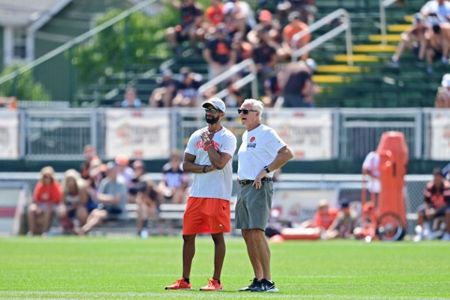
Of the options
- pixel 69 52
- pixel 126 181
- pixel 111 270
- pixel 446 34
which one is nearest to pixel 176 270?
pixel 111 270

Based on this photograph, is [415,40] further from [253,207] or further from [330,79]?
[253,207]

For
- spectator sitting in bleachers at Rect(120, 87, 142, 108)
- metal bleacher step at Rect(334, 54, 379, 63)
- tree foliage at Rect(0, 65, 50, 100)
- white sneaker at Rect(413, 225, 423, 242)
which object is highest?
metal bleacher step at Rect(334, 54, 379, 63)

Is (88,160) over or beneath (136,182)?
over

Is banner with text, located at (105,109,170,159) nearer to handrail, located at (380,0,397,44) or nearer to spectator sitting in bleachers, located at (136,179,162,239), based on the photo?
spectator sitting in bleachers, located at (136,179,162,239)

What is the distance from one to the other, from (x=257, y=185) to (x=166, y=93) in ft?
63.1

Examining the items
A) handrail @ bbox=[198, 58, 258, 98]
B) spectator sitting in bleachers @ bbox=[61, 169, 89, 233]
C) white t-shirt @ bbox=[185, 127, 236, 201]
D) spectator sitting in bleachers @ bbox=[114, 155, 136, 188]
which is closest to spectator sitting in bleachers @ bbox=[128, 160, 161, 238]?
spectator sitting in bleachers @ bbox=[114, 155, 136, 188]

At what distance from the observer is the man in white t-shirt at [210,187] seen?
1711 cm

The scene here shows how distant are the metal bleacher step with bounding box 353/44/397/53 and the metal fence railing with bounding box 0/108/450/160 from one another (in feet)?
14.5

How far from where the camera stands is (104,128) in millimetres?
34156

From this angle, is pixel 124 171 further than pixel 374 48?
No

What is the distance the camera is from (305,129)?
108 feet

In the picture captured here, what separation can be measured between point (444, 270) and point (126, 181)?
13864 mm

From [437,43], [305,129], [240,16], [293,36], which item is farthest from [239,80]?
[437,43]

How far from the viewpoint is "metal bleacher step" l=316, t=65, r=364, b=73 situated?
120ft
